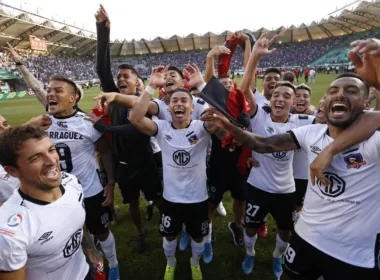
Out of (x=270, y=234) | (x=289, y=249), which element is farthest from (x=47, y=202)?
(x=270, y=234)

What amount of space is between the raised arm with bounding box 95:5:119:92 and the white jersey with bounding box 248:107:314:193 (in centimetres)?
224

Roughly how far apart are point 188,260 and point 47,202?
265cm

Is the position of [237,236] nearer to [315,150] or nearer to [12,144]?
[315,150]

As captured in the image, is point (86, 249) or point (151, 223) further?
point (151, 223)

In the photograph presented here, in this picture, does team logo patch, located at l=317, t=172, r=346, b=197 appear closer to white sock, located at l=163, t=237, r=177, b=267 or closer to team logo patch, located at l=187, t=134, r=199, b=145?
team logo patch, located at l=187, t=134, r=199, b=145

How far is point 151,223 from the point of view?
491 centimetres

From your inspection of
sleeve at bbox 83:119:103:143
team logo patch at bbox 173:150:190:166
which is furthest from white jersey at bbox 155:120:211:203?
sleeve at bbox 83:119:103:143

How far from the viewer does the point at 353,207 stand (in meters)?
1.99

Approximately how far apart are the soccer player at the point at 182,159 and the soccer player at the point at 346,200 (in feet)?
4.23

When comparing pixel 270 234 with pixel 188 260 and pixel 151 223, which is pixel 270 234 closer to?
pixel 188 260

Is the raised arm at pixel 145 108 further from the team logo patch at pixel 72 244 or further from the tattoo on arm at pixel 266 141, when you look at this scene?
the team logo patch at pixel 72 244

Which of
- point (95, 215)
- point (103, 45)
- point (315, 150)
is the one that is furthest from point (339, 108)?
point (103, 45)

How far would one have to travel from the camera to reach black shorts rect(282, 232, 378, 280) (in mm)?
1961

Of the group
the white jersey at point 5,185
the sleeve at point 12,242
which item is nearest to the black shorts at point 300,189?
the sleeve at point 12,242
